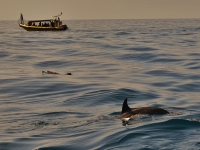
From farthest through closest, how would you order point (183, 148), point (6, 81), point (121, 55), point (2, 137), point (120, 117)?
point (121, 55) → point (6, 81) → point (120, 117) → point (2, 137) → point (183, 148)

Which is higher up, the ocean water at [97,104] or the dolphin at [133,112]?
the dolphin at [133,112]

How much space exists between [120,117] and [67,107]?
10.4 ft

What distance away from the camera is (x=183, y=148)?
10.9 metres

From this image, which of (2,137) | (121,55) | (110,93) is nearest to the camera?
(2,137)

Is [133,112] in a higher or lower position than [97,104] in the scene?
higher

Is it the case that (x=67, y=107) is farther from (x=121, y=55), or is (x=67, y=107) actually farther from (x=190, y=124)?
(x=121, y=55)

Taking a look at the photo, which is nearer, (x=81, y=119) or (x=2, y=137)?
(x=2, y=137)

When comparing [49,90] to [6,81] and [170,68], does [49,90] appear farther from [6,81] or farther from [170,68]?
[170,68]

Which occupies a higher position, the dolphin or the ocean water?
the dolphin

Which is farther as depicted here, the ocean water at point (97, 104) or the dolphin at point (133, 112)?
the dolphin at point (133, 112)

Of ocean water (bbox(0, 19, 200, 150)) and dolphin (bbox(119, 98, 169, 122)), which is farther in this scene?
dolphin (bbox(119, 98, 169, 122))

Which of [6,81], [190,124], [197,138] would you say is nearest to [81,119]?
[190,124]

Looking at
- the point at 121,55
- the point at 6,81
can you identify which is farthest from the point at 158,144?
the point at 121,55

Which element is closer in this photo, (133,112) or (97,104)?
(133,112)
